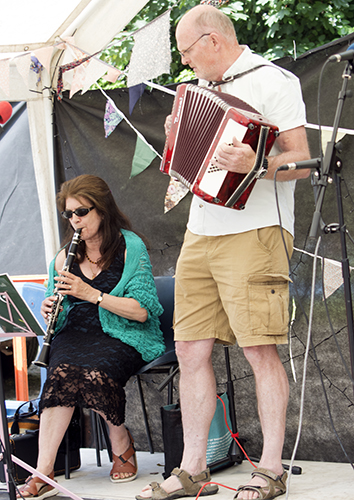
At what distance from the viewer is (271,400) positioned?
200 cm

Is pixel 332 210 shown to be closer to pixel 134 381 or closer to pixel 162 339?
pixel 162 339

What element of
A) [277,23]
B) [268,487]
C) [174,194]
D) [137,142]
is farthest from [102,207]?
[277,23]

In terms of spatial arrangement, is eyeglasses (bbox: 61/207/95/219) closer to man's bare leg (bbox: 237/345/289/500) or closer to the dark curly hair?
the dark curly hair

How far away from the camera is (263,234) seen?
2.07 m

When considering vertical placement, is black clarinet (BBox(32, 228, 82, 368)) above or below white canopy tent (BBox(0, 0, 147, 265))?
below

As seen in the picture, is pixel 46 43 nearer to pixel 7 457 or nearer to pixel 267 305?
pixel 267 305

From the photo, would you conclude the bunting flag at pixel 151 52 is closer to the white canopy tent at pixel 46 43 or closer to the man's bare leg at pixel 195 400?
the white canopy tent at pixel 46 43

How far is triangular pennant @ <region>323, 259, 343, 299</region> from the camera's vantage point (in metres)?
2.71

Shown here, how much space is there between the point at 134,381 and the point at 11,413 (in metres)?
0.72

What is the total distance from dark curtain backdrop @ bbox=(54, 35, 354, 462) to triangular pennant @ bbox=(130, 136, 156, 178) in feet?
0.12

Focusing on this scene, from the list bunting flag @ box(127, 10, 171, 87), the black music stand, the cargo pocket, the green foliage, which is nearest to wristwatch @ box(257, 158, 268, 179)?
the cargo pocket

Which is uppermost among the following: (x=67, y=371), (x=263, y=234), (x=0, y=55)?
(x=0, y=55)

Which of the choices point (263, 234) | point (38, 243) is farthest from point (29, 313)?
point (38, 243)

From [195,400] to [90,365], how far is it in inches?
20.8
